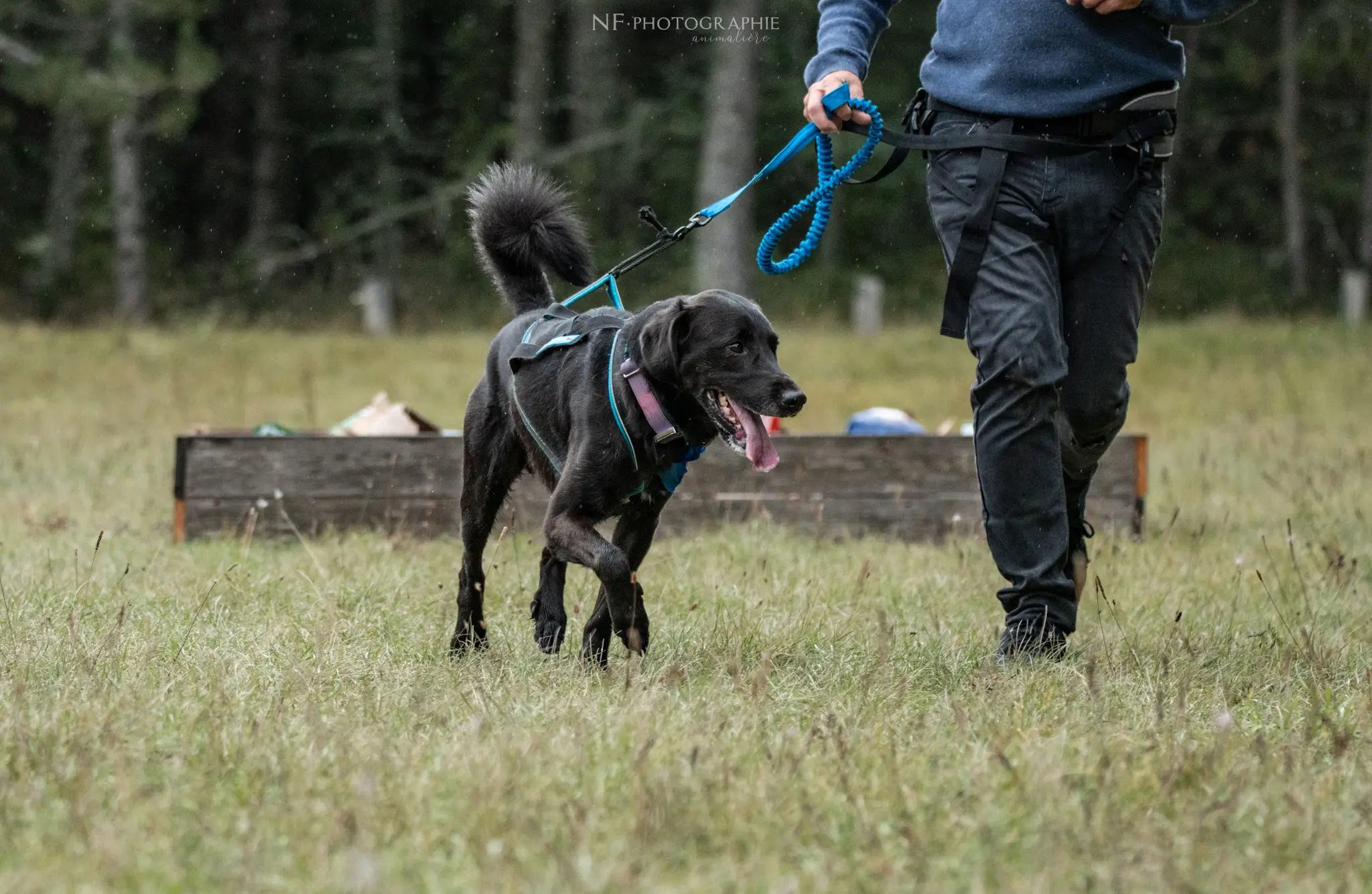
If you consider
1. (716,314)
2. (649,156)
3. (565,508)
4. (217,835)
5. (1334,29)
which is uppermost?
(1334,29)

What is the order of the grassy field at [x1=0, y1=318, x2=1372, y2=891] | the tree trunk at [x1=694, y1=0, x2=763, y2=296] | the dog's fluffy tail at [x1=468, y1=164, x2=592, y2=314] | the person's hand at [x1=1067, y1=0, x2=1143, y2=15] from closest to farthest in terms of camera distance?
the grassy field at [x1=0, y1=318, x2=1372, y2=891] → the person's hand at [x1=1067, y1=0, x2=1143, y2=15] → the dog's fluffy tail at [x1=468, y1=164, x2=592, y2=314] → the tree trunk at [x1=694, y1=0, x2=763, y2=296]

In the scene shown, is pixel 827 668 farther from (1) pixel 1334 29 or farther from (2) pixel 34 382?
(1) pixel 1334 29

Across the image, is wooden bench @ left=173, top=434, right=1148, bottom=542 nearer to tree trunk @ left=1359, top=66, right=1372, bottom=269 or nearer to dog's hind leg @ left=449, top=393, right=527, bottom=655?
dog's hind leg @ left=449, top=393, right=527, bottom=655

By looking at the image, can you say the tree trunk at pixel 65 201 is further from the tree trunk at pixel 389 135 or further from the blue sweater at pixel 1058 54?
the blue sweater at pixel 1058 54

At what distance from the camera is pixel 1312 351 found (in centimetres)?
1590

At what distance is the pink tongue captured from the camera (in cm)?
359

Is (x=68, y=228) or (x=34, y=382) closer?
(x=34, y=382)

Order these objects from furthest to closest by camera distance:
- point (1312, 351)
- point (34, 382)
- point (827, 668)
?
point (1312, 351) → point (34, 382) → point (827, 668)

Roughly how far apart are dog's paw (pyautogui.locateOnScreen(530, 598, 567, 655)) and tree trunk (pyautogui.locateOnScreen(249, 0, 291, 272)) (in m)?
22.2

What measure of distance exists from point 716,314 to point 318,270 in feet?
71.5

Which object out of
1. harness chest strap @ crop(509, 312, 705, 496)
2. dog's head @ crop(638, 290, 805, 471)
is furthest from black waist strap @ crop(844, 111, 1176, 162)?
harness chest strap @ crop(509, 312, 705, 496)

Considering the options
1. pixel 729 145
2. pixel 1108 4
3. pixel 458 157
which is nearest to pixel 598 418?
pixel 1108 4

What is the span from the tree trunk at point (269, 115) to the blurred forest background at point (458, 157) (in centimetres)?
4

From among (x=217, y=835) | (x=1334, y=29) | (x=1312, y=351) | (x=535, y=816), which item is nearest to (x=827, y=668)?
(x=535, y=816)
